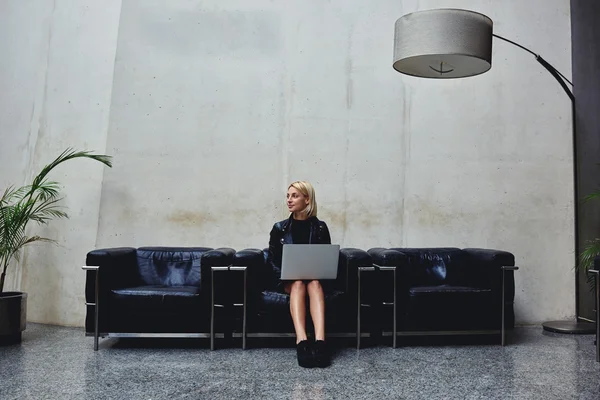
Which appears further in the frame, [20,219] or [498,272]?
[20,219]

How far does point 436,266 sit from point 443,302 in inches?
29.8

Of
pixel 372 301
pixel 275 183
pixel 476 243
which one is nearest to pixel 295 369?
pixel 372 301

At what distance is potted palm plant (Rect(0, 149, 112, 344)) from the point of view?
16.1 feet

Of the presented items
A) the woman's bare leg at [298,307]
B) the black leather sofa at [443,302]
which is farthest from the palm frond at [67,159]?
the black leather sofa at [443,302]

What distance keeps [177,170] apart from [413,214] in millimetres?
2492

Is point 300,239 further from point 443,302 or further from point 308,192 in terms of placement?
point 443,302

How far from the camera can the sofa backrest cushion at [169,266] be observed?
17.6 ft

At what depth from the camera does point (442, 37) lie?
4.34 metres

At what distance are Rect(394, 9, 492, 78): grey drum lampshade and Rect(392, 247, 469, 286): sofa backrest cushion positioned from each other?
1.88 meters

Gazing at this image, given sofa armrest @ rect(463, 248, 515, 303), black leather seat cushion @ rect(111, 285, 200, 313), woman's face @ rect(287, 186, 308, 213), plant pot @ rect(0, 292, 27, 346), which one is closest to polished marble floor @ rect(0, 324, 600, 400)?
plant pot @ rect(0, 292, 27, 346)

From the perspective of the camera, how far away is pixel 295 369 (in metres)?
4.11

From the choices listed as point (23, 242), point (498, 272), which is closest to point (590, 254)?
point (498, 272)

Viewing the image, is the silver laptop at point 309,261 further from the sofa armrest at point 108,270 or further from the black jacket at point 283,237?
the sofa armrest at point 108,270

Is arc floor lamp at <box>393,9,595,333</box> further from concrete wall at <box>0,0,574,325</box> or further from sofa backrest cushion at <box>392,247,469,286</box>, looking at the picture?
sofa backrest cushion at <box>392,247,469,286</box>
